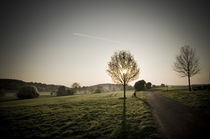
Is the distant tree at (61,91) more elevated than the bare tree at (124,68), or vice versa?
the bare tree at (124,68)

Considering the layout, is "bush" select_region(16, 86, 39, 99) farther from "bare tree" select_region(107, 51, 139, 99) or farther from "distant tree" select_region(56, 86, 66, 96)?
"bare tree" select_region(107, 51, 139, 99)

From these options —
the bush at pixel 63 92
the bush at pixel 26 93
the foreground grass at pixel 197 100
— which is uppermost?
the foreground grass at pixel 197 100

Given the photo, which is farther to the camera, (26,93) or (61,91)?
(61,91)

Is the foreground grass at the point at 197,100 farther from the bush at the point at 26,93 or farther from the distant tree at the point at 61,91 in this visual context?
the distant tree at the point at 61,91

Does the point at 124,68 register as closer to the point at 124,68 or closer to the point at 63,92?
the point at 124,68

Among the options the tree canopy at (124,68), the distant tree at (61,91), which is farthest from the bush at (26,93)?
the tree canopy at (124,68)

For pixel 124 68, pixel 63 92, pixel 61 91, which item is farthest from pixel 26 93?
pixel 124 68

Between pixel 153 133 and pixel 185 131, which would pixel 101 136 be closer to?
pixel 153 133

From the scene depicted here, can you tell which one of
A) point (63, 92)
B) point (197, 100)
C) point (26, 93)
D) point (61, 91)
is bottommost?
point (63, 92)

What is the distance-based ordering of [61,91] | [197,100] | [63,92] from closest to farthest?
[197,100] → [61,91] → [63,92]

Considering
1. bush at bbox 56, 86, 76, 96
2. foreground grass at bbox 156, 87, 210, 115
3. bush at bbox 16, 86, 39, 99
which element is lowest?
bush at bbox 56, 86, 76, 96

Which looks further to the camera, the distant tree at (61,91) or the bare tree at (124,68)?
the distant tree at (61,91)

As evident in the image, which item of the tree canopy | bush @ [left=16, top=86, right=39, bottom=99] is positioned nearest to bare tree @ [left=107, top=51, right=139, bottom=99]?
the tree canopy

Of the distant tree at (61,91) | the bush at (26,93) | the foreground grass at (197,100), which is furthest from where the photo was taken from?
the distant tree at (61,91)
